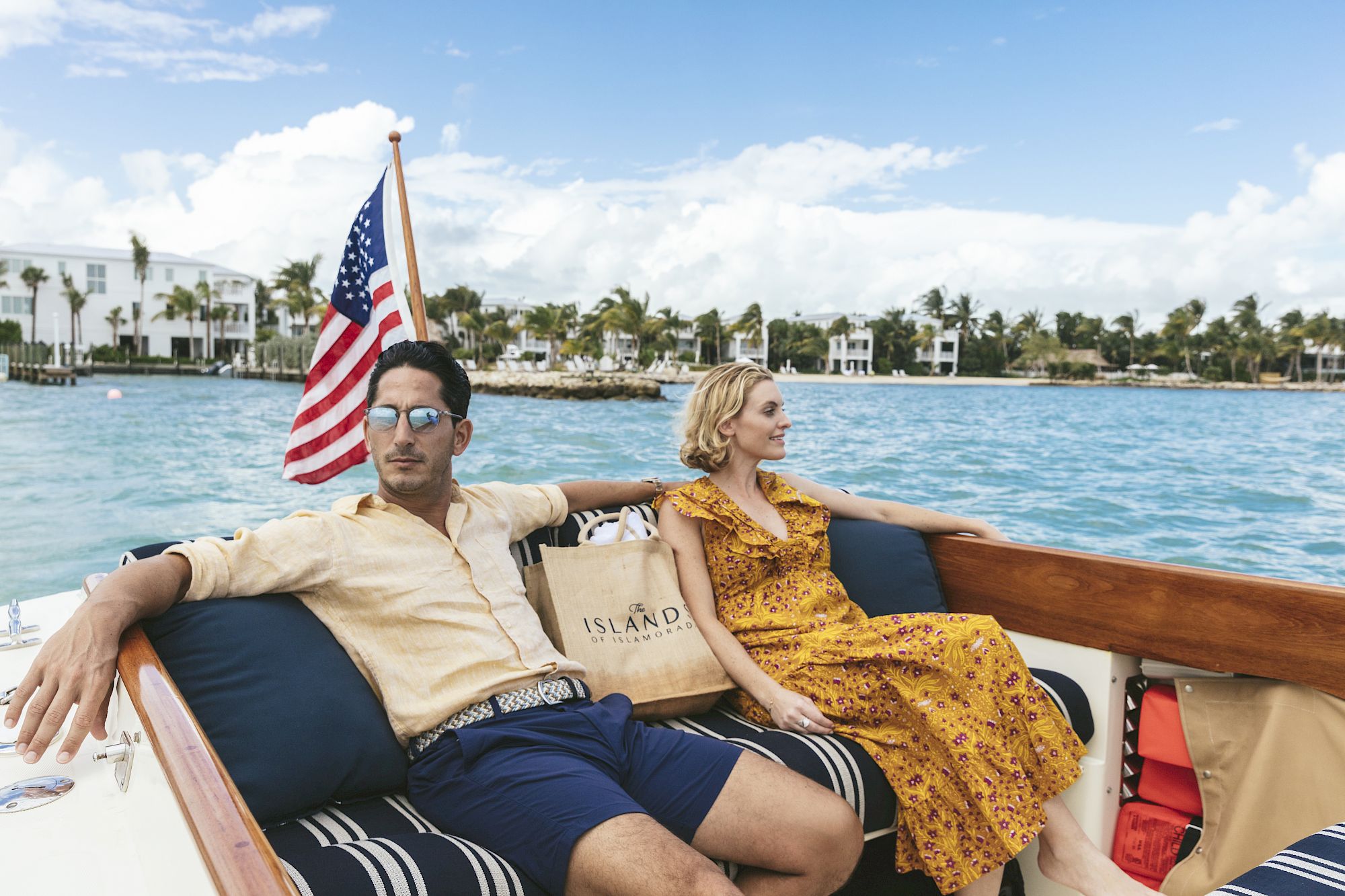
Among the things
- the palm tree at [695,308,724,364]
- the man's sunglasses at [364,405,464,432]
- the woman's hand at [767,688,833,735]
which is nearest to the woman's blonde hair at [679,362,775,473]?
the woman's hand at [767,688,833,735]

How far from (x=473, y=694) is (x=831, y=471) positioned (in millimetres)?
16084

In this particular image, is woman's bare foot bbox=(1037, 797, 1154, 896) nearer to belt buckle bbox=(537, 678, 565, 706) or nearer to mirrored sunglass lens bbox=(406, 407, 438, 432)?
belt buckle bbox=(537, 678, 565, 706)

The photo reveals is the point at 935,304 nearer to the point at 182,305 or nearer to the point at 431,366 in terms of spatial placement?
the point at 182,305

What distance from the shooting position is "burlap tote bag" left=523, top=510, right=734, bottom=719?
6.99 ft

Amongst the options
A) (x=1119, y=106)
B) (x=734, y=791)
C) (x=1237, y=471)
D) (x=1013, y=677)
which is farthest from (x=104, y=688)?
(x=1119, y=106)

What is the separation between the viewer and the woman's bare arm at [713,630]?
207 centimetres

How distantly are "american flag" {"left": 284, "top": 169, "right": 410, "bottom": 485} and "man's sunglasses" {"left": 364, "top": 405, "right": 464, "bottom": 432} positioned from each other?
4.01 feet

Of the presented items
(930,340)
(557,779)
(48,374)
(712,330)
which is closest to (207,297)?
(48,374)

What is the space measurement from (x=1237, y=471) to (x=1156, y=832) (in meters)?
21.0

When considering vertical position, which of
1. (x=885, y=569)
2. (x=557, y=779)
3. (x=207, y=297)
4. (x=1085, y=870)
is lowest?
(x=1085, y=870)

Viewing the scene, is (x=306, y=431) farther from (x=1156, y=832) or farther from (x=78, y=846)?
(x=1156, y=832)

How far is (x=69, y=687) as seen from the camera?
4.19ft

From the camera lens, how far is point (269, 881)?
2.68 feet

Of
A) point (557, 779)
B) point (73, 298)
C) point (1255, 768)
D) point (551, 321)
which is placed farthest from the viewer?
point (551, 321)
